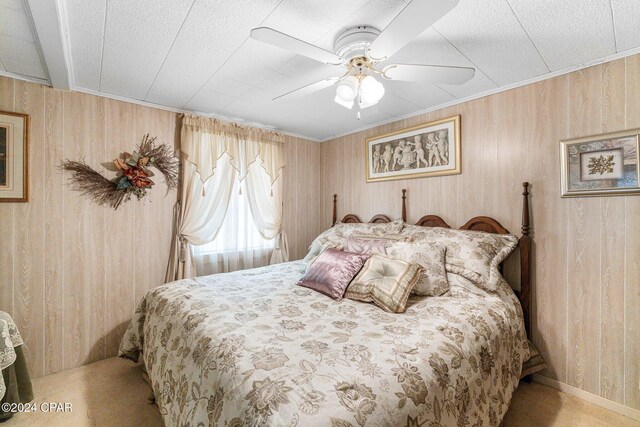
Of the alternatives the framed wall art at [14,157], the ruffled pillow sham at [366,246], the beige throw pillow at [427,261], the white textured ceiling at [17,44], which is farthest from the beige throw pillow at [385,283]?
the framed wall art at [14,157]

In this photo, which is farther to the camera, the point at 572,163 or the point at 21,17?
the point at 572,163

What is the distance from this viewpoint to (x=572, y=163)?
1.97 m

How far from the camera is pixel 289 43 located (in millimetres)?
1317

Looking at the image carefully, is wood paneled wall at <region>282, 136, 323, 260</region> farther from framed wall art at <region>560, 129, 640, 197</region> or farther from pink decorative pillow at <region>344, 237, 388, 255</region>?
framed wall art at <region>560, 129, 640, 197</region>

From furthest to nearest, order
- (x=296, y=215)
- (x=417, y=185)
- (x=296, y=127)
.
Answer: (x=296, y=215), (x=296, y=127), (x=417, y=185)

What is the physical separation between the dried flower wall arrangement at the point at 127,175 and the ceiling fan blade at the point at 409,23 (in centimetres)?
223

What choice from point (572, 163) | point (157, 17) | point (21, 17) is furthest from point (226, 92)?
point (572, 163)

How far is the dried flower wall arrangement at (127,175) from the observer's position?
234 centimetres

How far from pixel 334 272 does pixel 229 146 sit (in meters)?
1.92

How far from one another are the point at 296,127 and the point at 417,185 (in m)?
1.60

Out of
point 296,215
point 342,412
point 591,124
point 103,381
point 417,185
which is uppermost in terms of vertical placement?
point 591,124

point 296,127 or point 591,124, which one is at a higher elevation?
point 296,127

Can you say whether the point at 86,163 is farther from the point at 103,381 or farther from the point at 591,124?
the point at 591,124

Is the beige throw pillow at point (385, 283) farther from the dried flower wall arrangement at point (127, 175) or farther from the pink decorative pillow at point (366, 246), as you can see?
the dried flower wall arrangement at point (127, 175)
